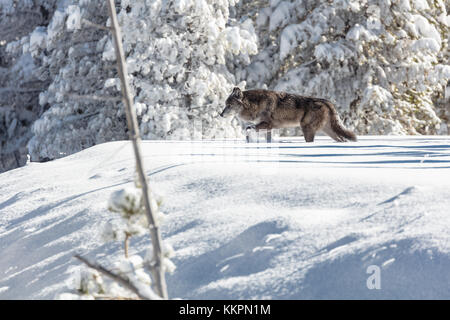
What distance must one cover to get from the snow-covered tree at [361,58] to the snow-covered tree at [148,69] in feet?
4.98

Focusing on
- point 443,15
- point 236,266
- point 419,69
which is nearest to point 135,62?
point 419,69

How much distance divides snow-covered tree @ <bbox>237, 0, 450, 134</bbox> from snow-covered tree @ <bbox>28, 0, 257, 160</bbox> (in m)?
1.52

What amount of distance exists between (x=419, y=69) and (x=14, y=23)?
34.9ft

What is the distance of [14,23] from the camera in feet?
47.5

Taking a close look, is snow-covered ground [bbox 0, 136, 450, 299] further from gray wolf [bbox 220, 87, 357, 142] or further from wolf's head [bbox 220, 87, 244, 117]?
wolf's head [bbox 220, 87, 244, 117]

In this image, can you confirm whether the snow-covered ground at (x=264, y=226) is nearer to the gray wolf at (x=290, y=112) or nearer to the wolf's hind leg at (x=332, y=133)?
the gray wolf at (x=290, y=112)

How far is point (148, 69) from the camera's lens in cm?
1159

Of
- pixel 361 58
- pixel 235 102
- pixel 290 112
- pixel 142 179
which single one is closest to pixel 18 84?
pixel 361 58

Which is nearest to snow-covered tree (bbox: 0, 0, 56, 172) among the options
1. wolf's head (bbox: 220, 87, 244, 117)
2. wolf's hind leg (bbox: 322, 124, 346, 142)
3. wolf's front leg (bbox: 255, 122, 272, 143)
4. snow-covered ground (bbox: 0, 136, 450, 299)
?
wolf's head (bbox: 220, 87, 244, 117)

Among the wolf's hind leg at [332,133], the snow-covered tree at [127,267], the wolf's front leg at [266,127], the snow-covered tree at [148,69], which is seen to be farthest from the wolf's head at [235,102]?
the snow-covered tree at [148,69]

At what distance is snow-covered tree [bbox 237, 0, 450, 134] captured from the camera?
1277 centimetres

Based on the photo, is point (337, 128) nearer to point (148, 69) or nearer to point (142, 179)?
point (142, 179)
